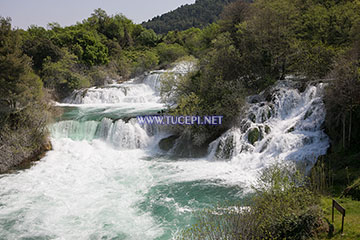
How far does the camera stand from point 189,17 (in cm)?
10581

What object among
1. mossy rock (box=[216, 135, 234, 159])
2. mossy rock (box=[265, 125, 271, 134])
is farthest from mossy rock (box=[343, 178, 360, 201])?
mossy rock (box=[216, 135, 234, 159])

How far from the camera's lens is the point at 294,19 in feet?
58.7

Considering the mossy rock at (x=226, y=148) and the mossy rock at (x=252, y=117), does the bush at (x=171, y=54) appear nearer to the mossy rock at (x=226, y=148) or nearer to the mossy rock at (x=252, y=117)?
the mossy rock at (x=252, y=117)

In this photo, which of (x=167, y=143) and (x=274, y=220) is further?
(x=167, y=143)

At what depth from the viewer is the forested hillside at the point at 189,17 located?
9556cm

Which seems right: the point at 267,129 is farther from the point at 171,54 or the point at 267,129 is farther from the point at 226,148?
the point at 171,54

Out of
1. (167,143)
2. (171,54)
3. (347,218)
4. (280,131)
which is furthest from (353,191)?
(171,54)

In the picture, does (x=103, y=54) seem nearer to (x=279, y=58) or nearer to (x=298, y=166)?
(x=279, y=58)

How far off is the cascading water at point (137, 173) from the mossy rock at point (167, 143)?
424mm

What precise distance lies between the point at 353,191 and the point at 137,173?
28.1ft

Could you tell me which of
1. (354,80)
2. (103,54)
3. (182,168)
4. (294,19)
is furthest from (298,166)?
(103,54)

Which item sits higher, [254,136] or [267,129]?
[267,129]

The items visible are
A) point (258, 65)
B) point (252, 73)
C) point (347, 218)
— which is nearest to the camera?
point (347, 218)

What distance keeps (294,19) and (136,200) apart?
1509 cm
